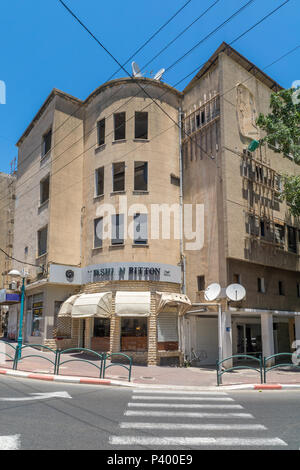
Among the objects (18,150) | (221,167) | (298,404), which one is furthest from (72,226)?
(298,404)

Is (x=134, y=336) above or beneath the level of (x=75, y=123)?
beneath

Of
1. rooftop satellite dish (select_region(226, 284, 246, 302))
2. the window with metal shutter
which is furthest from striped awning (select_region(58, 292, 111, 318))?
rooftop satellite dish (select_region(226, 284, 246, 302))

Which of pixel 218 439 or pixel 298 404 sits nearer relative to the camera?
pixel 218 439

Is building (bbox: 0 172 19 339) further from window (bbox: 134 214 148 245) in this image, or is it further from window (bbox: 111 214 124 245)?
window (bbox: 134 214 148 245)

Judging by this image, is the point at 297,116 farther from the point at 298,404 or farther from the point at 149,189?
the point at 298,404

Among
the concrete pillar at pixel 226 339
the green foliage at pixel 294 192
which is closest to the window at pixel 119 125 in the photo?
the green foliage at pixel 294 192

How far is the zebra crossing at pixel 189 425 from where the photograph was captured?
22.4ft

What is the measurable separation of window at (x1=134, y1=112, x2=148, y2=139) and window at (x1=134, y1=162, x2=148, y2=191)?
2347 mm

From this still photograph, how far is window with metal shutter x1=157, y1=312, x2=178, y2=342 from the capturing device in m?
21.5

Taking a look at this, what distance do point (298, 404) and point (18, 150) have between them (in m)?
30.8

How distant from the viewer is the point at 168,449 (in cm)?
643

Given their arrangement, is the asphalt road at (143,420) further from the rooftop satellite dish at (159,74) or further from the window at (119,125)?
the rooftop satellite dish at (159,74)

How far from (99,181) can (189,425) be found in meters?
19.6

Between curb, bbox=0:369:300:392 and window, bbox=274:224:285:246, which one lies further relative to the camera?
window, bbox=274:224:285:246
